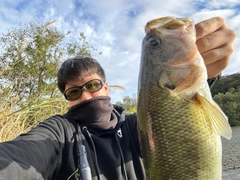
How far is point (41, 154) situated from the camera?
1.95 metres

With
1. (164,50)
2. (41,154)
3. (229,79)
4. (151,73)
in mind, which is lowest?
(41,154)

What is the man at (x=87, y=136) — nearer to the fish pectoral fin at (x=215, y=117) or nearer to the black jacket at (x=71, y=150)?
the black jacket at (x=71, y=150)

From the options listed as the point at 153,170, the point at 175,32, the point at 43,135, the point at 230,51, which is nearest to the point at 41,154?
the point at 43,135

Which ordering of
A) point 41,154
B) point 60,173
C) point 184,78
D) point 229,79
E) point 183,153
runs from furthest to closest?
point 229,79
point 60,173
point 41,154
point 184,78
point 183,153

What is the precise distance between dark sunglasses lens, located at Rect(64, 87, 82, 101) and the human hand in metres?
1.34

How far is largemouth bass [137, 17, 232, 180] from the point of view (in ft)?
5.10

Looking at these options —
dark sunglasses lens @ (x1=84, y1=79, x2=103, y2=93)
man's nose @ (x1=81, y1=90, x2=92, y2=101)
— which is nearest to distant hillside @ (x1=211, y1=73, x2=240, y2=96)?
dark sunglasses lens @ (x1=84, y1=79, x2=103, y2=93)

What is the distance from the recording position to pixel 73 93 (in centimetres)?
289

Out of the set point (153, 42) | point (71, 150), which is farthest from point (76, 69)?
point (153, 42)

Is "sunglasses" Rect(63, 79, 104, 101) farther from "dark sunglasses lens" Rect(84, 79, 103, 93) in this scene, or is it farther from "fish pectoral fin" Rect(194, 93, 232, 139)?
"fish pectoral fin" Rect(194, 93, 232, 139)

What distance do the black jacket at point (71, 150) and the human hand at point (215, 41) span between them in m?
1.10

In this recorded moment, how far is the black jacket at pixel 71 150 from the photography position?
1835mm

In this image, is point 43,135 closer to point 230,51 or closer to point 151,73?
point 151,73

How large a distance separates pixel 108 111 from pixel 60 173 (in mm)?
788
